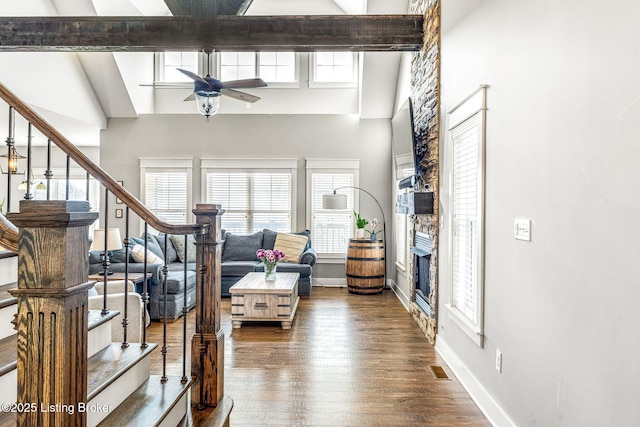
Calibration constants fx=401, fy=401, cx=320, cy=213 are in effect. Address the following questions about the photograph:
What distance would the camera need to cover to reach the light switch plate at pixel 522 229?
6.76ft

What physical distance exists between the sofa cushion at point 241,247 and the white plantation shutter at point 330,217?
1061 mm

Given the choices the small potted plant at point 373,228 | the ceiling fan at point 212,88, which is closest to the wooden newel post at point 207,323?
the ceiling fan at point 212,88

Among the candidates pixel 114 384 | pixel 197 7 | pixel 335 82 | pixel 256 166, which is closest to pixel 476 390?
pixel 114 384

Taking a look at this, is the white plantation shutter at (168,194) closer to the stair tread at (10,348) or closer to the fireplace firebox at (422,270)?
the fireplace firebox at (422,270)

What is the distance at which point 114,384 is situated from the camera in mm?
1865

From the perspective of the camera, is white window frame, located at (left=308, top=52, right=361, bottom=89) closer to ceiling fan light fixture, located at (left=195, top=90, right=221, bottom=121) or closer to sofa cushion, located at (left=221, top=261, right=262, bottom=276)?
ceiling fan light fixture, located at (left=195, top=90, right=221, bottom=121)

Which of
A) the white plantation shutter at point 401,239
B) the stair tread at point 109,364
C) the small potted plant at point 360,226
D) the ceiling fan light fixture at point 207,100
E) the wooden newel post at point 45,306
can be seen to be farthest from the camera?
the small potted plant at point 360,226

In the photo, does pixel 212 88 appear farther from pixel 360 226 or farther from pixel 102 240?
pixel 360 226

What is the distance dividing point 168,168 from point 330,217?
9.80 ft

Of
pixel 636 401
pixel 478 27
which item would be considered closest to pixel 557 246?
pixel 636 401

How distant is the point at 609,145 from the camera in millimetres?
1455

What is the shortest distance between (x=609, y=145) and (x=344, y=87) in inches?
235

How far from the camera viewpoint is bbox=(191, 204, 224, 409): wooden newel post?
2.36 m

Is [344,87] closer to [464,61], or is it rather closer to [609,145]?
[464,61]
